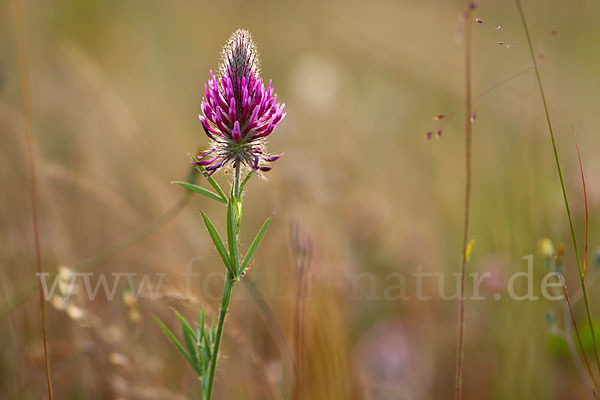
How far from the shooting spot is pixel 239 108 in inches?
50.1

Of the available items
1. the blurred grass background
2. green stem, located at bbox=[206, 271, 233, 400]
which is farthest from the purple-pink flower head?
the blurred grass background

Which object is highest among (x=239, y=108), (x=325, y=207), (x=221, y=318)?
(x=239, y=108)

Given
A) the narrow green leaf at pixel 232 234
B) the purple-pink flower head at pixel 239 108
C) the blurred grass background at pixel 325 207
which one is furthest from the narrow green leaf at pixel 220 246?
the blurred grass background at pixel 325 207

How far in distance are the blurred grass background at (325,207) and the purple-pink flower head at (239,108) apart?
55 centimetres

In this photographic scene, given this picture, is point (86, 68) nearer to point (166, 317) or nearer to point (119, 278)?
point (119, 278)

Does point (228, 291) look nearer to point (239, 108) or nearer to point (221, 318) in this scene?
point (221, 318)

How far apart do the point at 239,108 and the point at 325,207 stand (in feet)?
5.89

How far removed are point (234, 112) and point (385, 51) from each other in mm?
2723

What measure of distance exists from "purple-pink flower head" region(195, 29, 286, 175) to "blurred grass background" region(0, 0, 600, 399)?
55cm

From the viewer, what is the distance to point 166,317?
2648mm

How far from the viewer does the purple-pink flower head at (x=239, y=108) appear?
125 cm

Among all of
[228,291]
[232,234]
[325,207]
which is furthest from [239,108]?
[325,207]

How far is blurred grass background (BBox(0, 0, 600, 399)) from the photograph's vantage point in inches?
89.8

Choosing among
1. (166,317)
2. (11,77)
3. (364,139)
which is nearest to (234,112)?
(166,317)
